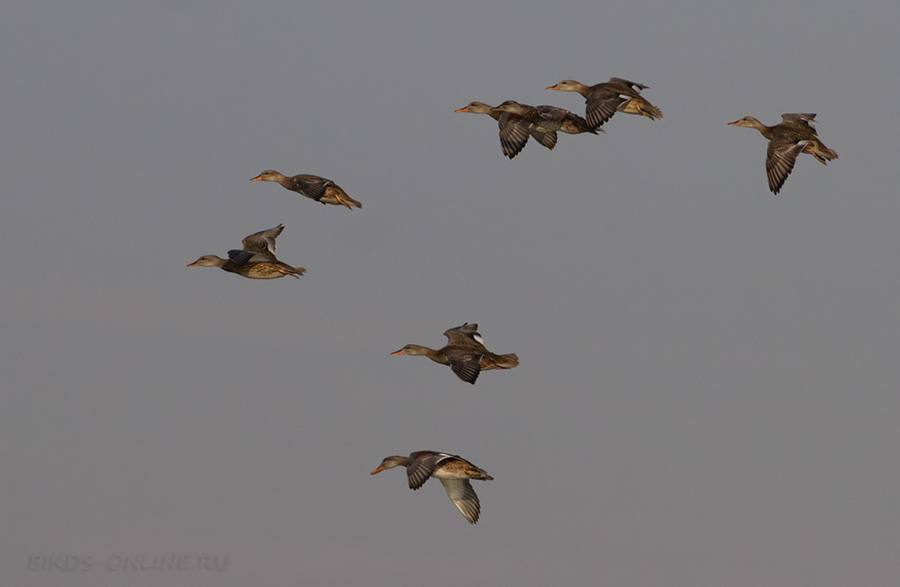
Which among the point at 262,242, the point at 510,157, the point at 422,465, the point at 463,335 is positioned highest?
the point at 510,157

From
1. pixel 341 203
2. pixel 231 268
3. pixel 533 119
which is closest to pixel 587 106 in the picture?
pixel 533 119

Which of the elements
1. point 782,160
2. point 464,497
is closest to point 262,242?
point 464,497

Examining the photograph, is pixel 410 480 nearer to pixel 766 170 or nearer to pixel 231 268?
pixel 231 268

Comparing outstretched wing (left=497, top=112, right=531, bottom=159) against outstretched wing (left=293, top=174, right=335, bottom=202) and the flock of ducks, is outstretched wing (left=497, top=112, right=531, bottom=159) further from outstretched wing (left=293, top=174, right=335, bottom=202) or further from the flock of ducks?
outstretched wing (left=293, top=174, right=335, bottom=202)

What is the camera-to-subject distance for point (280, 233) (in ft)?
137

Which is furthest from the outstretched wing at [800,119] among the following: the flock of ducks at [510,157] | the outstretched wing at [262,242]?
the outstretched wing at [262,242]

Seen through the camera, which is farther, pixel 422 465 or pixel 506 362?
pixel 506 362

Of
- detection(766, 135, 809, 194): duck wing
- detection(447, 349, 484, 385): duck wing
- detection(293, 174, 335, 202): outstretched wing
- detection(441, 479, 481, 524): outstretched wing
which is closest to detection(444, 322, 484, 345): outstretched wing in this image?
detection(447, 349, 484, 385): duck wing

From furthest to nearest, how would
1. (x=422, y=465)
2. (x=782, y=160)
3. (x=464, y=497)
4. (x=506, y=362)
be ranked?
(x=782, y=160) → (x=506, y=362) → (x=464, y=497) → (x=422, y=465)

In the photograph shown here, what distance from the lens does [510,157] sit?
128 ft

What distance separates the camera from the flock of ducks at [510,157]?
3653 centimetres

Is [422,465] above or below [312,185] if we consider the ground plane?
below

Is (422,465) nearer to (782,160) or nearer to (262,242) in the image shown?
(262,242)

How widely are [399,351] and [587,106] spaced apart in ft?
27.4
